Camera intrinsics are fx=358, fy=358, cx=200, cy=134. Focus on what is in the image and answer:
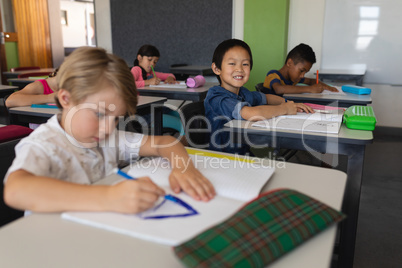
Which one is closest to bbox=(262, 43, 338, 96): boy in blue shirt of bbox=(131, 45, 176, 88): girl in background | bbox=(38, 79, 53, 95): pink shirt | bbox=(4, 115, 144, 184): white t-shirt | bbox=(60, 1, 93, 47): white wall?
bbox=(131, 45, 176, 88): girl in background

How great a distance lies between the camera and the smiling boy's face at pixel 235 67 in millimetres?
1868

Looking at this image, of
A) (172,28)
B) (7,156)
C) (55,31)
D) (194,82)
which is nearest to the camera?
(7,156)

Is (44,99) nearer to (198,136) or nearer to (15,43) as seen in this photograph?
(198,136)

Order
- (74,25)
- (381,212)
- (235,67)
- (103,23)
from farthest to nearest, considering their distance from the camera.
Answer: (74,25)
(103,23)
(381,212)
(235,67)

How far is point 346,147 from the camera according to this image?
1.32 meters

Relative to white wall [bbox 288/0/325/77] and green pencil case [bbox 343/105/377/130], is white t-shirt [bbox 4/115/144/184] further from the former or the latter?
white wall [bbox 288/0/325/77]

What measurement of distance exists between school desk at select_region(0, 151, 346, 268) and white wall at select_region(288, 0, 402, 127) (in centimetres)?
395

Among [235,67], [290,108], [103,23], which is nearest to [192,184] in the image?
[290,108]

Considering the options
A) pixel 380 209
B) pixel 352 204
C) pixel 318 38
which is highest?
pixel 318 38

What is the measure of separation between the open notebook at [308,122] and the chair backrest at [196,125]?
0.96 ft

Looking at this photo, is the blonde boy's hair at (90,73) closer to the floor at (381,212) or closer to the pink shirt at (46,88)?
the floor at (381,212)

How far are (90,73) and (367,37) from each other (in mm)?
3959

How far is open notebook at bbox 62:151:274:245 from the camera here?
62cm

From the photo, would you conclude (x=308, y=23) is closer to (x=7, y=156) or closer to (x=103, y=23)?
(x=103, y=23)
